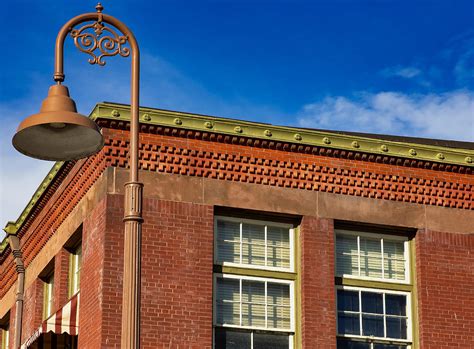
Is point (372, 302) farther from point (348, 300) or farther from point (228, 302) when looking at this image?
point (228, 302)

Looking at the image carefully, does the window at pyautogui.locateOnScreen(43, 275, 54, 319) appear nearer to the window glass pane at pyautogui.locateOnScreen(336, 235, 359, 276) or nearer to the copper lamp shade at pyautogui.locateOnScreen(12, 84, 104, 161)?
the window glass pane at pyautogui.locateOnScreen(336, 235, 359, 276)

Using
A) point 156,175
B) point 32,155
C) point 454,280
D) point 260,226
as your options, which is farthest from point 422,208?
point 32,155

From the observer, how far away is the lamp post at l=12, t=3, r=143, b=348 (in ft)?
48.3

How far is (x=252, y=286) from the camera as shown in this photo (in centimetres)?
2381

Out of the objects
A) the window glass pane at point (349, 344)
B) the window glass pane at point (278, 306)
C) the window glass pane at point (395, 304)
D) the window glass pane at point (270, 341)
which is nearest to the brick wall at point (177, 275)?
the window glass pane at point (270, 341)

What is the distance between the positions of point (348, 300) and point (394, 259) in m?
1.56

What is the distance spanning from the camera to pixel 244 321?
23.5m

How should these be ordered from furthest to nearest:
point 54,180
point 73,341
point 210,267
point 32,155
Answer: point 54,180 < point 73,341 < point 210,267 < point 32,155

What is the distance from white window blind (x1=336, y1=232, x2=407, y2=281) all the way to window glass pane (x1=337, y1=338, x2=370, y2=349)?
1.42 m

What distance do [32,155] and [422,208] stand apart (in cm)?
1207

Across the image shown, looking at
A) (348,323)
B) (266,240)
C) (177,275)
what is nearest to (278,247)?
(266,240)

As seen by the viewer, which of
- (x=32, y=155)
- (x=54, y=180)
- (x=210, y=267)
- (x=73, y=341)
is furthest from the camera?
(x=54, y=180)

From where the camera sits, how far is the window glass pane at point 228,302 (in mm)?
23391

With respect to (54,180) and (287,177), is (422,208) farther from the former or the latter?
(54,180)
